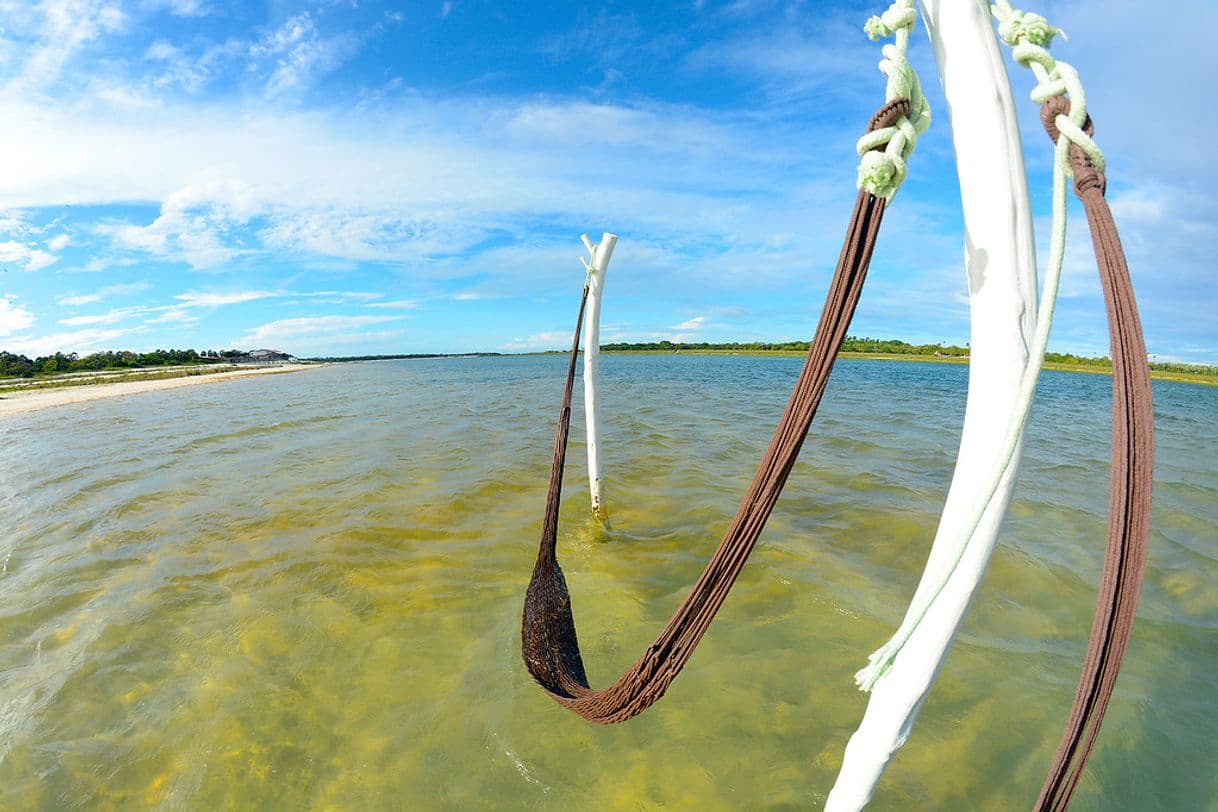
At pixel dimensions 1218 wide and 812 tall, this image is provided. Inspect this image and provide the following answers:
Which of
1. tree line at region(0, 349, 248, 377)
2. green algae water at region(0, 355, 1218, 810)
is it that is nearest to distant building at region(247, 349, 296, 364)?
tree line at region(0, 349, 248, 377)

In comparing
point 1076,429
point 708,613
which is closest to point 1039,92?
point 708,613

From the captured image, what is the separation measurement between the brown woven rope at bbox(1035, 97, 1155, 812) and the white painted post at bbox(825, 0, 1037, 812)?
133mm

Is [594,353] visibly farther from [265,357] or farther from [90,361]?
[265,357]

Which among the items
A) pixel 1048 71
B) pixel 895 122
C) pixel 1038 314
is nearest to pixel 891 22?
pixel 895 122

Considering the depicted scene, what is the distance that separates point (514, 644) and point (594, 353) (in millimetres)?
3408

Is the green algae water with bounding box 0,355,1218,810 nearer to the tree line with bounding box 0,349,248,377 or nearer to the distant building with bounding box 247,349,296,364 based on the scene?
the tree line with bounding box 0,349,248,377

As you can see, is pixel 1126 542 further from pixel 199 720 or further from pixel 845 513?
pixel 845 513

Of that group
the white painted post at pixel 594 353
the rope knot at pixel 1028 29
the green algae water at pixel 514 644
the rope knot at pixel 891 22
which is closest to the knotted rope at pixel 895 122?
the rope knot at pixel 891 22

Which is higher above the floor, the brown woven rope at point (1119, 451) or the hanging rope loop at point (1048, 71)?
the hanging rope loop at point (1048, 71)

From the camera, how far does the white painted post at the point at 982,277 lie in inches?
52.9

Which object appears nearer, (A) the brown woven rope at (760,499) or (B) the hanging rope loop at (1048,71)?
(B) the hanging rope loop at (1048,71)

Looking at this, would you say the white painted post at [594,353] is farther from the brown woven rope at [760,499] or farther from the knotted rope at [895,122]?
the knotted rope at [895,122]

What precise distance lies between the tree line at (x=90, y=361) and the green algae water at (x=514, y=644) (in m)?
56.3

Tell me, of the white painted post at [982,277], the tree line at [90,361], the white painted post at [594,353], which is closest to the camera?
the white painted post at [982,277]
